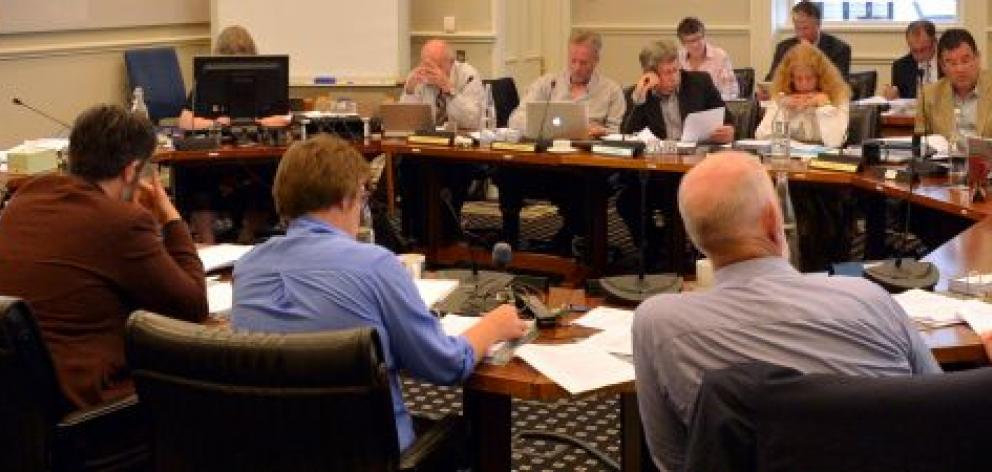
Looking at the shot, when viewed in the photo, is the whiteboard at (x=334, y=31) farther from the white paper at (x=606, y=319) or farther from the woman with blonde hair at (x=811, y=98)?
the white paper at (x=606, y=319)

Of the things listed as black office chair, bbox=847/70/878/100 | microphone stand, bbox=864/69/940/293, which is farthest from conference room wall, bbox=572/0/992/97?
microphone stand, bbox=864/69/940/293

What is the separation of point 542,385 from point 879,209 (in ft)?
11.2

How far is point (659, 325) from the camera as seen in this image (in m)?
2.25

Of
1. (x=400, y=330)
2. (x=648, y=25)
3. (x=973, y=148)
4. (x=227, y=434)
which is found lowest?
(x=227, y=434)

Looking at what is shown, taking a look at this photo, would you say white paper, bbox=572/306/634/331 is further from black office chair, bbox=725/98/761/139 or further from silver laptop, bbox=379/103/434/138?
silver laptop, bbox=379/103/434/138

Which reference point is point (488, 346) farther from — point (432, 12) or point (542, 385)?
point (432, 12)

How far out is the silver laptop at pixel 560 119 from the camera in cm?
642

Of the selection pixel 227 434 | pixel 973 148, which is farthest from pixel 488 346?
pixel 973 148

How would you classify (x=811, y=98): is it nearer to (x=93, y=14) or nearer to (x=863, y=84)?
(x=863, y=84)

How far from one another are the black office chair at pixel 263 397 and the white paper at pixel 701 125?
4.05 metres

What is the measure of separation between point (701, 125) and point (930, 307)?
127 inches

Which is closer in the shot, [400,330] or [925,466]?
[925,466]

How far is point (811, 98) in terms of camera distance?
6.30m

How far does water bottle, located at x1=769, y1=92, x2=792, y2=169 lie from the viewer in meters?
5.78
